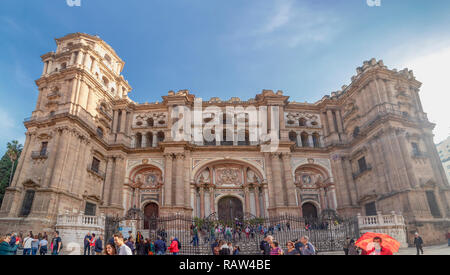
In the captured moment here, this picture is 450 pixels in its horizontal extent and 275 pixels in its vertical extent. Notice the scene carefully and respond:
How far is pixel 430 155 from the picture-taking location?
84.2ft

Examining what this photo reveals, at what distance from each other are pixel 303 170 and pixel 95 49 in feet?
91.0

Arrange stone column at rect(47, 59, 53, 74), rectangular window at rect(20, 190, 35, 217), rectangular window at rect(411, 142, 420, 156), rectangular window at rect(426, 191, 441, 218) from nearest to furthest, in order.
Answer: rectangular window at rect(20, 190, 35, 217), rectangular window at rect(426, 191, 441, 218), rectangular window at rect(411, 142, 420, 156), stone column at rect(47, 59, 53, 74)

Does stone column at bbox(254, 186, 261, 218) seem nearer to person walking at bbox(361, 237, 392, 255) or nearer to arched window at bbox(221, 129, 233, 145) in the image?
arched window at bbox(221, 129, 233, 145)

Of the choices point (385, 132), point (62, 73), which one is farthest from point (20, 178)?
point (385, 132)

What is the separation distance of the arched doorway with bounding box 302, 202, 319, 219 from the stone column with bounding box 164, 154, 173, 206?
14814 mm

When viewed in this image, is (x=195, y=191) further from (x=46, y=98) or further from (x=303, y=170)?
(x=46, y=98)

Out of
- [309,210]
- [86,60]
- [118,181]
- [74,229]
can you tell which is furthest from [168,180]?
[309,210]

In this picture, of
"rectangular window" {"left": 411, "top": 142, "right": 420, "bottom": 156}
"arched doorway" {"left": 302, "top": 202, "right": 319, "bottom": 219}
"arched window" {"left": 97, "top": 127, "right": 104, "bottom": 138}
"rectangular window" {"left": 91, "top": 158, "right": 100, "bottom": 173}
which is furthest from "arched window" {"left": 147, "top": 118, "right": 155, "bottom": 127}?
"rectangular window" {"left": 411, "top": 142, "right": 420, "bottom": 156}

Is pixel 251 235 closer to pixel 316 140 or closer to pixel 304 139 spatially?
pixel 304 139

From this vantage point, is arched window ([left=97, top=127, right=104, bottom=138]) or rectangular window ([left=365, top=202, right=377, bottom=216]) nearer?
rectangular window ([left=365, top=202, right=377, bottom=216])

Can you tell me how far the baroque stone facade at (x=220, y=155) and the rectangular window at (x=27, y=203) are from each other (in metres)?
0.09

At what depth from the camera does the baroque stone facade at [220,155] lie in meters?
23.3

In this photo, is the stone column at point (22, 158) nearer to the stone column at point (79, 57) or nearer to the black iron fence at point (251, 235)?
the stone column at point (79, 57)

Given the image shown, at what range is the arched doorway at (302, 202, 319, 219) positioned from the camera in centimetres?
3088
